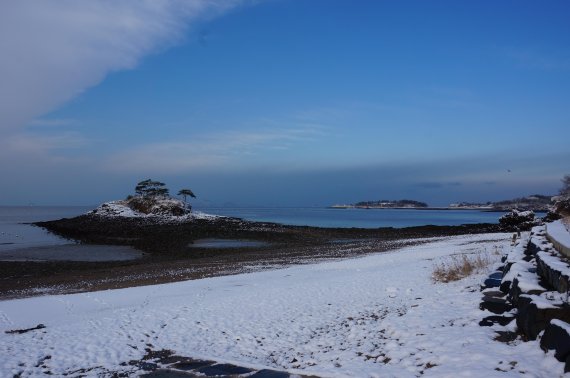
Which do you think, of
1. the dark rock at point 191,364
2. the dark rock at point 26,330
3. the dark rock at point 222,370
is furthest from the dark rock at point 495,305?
the dark rock at point 26,330

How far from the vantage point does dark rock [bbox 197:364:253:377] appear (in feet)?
25.9

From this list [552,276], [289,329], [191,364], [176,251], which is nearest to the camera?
[552,276]

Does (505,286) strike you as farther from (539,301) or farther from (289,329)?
(289,329)

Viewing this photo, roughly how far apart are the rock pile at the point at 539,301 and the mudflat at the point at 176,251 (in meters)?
14.1

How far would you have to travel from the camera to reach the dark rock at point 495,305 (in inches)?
336

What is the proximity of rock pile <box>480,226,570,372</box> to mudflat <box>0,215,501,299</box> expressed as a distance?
46.1 feet

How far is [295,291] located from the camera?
1508 centimetres

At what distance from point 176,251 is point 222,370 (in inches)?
1057

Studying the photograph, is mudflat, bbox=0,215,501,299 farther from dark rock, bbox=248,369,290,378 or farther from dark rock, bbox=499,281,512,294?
dark rock, bbox=499,281,512,294

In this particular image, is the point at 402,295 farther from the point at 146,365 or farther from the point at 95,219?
the point at 95,219

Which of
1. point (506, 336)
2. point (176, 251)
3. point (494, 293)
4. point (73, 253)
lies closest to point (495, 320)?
point (506, 336)

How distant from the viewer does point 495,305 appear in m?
8.83

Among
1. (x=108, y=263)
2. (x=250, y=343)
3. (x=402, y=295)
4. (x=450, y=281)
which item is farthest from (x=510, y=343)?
(x=108, y=263)

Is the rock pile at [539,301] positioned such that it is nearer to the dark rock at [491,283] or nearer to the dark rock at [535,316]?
the dark rock at [535,316]
